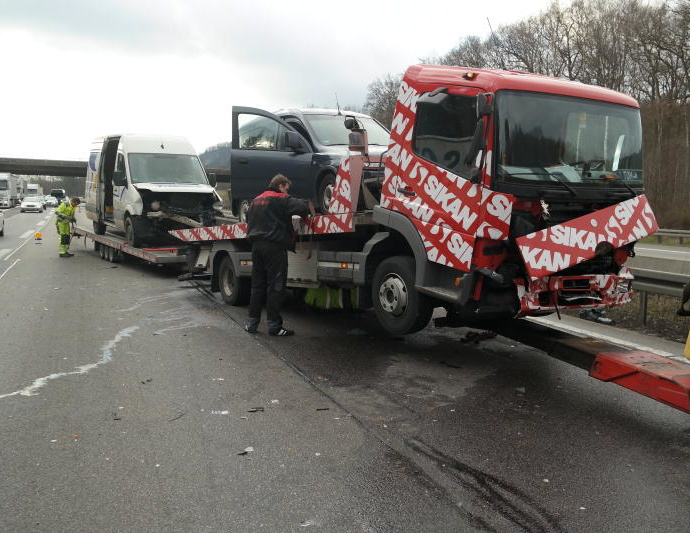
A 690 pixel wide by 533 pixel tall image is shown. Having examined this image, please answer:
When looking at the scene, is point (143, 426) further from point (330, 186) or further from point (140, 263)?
point (140, 263)

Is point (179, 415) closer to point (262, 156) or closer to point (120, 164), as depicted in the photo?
point (262, 156)

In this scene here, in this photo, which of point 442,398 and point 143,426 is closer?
point 143,426

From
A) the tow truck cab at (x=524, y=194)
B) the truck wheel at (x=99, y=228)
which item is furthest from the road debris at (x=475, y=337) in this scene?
the truck wheel at (x=99, y=228)

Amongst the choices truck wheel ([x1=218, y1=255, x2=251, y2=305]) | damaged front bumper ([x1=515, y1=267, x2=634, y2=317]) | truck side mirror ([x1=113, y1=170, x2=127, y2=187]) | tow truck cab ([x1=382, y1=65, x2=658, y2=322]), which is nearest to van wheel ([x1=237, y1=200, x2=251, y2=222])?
truck wheel ([x1=218, y1=255, x2=251, y2=305])

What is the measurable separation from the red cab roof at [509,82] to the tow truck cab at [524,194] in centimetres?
1

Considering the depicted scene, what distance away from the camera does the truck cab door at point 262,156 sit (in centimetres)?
874

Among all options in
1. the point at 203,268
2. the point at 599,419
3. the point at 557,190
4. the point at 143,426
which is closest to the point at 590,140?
the point at 557,190

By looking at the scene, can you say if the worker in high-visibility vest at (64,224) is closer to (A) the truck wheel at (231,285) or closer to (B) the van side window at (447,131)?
(A) the truck wheel at (231,285)

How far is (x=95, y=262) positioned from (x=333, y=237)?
10.6m

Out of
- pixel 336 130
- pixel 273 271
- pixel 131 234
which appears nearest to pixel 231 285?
pixel 273 271

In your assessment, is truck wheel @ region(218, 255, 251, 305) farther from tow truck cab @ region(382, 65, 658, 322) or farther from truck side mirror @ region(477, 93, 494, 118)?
truck side mirror @ region(477, 93, 494, 118)

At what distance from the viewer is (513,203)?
554 centimetres

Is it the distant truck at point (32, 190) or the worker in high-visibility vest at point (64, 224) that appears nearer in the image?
the worker in high-visibility vest at point (64, 224)

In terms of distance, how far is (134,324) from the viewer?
8656 mm
